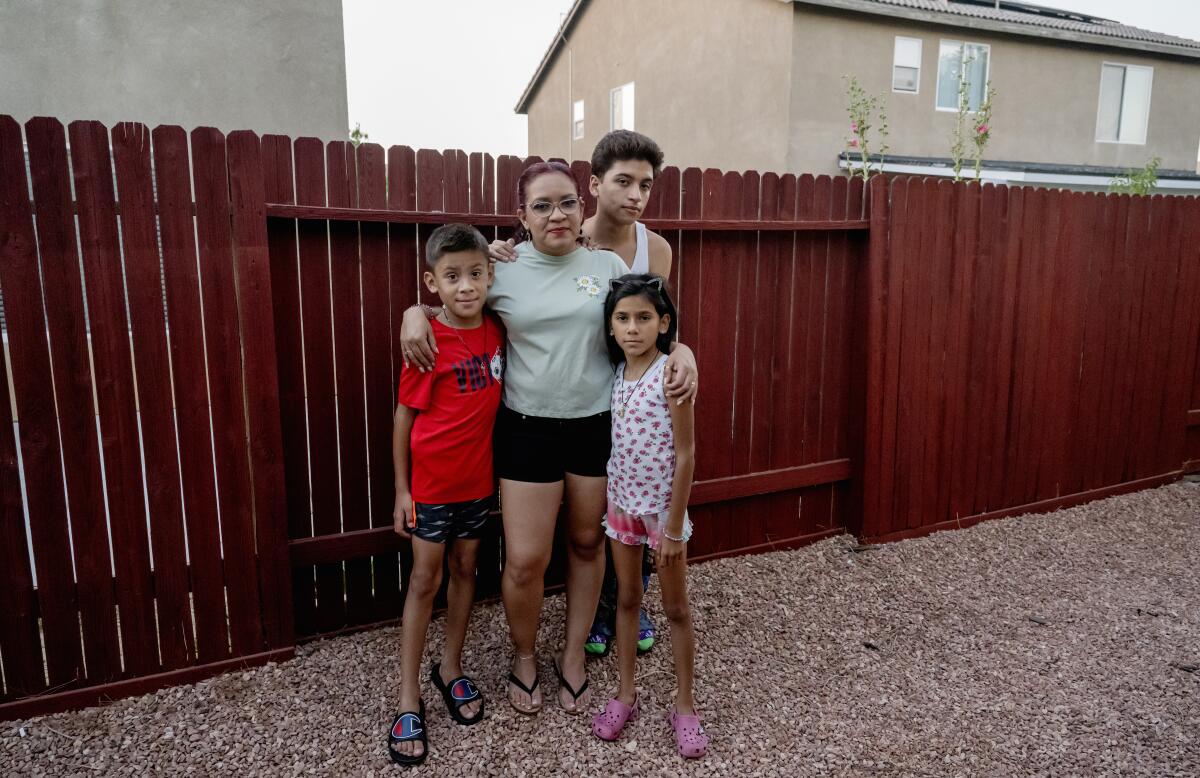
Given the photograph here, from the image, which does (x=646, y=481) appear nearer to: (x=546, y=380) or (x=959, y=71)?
(x=546, y=380)

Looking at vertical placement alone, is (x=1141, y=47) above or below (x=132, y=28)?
above

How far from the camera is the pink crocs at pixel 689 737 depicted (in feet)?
8.13

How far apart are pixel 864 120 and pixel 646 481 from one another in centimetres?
1251

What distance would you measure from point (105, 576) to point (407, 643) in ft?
3.84

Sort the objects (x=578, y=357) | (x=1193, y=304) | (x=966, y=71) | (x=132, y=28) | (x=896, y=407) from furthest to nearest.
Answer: (x=966, y=71) < (x=132, y=28) < (x=1193, y=304) < (x=896, y=407) < (x=578, y=357)

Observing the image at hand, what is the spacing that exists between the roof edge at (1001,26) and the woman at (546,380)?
1237cm

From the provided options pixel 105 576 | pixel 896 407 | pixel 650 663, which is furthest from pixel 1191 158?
pixel 105 576

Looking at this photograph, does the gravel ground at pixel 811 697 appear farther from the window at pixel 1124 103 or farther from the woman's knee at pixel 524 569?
the window at pixel 1124 103

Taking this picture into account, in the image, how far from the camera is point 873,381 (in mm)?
4219

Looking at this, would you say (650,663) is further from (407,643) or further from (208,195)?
(208,195)

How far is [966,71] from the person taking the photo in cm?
1462

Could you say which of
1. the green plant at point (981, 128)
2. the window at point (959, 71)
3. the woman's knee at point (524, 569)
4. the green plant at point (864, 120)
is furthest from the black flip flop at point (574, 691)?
the window at point (959, 71)

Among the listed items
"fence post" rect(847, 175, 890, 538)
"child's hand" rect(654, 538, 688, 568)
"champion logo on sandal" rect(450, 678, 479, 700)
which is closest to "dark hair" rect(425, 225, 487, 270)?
"child's hand" rect(654, 538, 688, 568)

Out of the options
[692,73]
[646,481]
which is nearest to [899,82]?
[692,73]
